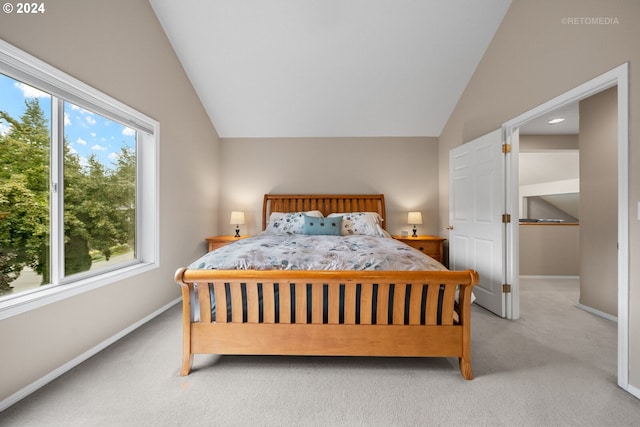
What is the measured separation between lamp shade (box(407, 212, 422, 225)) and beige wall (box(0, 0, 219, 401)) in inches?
122

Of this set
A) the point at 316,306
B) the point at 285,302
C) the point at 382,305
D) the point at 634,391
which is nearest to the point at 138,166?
the point at 285,302

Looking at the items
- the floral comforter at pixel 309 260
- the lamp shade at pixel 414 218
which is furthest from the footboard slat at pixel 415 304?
the lamp shade at pixel 414 218

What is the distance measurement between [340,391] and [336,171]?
317cm

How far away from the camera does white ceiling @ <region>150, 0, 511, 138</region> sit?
265cm

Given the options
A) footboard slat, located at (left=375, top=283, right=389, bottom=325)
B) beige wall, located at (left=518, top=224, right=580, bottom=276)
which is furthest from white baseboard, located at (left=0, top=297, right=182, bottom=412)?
beige wall, located at (left=518, top=224, right=580, bottom=276)

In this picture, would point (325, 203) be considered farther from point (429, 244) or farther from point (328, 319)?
point (328, 319)

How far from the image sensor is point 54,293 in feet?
5.47

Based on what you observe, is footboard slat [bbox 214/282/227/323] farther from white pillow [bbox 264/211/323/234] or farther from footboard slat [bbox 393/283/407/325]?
white pillow [bbox 264/211/323/234]

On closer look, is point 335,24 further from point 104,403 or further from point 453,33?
point 104,403

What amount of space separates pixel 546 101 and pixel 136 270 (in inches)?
157

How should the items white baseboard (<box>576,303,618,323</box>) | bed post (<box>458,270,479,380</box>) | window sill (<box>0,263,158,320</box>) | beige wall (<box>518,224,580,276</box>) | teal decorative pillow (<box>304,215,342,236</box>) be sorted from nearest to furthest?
1. window sill (<box>0,263,158,320</box>)
2. bed post (<box>458,270,479,380</box>)
3. white baseboard (<box>576,303,618,323</box>)
4. teal decorative pillow (<box>304,215,342,236</box>)
5. beige wall (<box>518,224,580,276</box>)

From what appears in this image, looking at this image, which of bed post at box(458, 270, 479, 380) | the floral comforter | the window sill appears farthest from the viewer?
the floral comforter

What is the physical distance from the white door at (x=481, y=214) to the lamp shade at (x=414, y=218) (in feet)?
1.73

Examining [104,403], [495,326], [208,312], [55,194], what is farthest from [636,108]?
[55,194]
